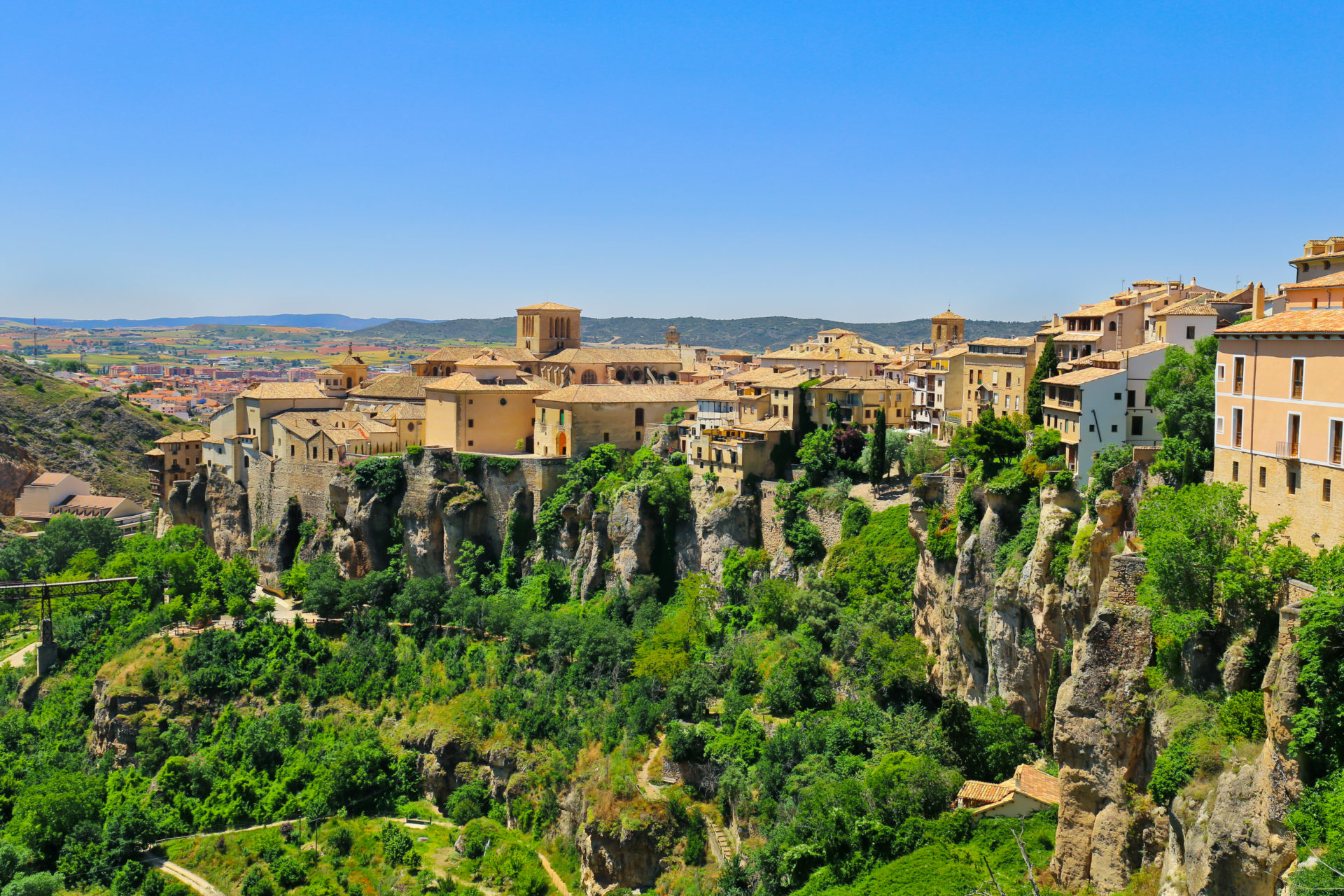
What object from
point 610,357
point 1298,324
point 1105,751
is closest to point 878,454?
point 1298,324

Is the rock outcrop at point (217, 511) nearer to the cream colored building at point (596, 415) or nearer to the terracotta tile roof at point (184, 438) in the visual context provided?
the terracotta tile roof at point (184, 438)

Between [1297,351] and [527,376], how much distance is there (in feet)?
162

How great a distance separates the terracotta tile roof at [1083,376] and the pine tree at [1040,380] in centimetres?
278

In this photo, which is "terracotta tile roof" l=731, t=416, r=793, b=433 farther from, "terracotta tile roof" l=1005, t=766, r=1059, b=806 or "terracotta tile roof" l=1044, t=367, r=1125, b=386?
"terracotta tile roof" l=1005, t=766, r=1059, b=806

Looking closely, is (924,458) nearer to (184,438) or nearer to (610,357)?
(610,357)

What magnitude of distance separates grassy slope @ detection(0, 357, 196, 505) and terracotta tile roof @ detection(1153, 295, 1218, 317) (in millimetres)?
94685

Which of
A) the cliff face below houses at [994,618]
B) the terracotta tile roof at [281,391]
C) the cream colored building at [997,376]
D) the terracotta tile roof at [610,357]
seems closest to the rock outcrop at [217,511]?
the cliff face below houses at [994,618]

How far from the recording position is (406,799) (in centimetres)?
5069

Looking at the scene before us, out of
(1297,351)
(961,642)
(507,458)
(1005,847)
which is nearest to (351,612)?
(507,458)

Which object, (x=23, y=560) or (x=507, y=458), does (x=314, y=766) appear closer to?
(x=507, y=458)

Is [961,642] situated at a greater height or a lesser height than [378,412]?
lesser

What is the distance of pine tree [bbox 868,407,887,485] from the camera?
51231 mm

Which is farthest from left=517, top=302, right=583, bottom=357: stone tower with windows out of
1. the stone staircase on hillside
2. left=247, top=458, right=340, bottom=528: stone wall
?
the stone staircase on hillside

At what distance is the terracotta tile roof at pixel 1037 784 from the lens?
3191 centimetres
